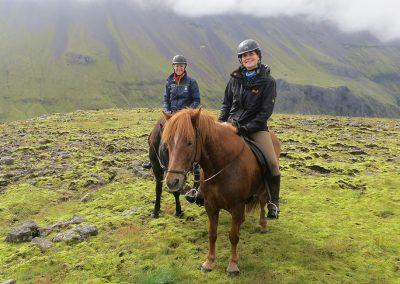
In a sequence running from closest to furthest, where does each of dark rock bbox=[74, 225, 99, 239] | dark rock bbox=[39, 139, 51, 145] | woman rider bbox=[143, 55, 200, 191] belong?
dark rock bbox=[74, 225, 99, 239] → woman rider bbox=[143, 55, 200, 191] → dark rock bbox=[39, 139, 51, 145]

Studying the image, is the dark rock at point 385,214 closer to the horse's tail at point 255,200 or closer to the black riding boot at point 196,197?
the horse's tail at point 255,200

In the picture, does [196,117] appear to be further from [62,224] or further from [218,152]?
[62,224]

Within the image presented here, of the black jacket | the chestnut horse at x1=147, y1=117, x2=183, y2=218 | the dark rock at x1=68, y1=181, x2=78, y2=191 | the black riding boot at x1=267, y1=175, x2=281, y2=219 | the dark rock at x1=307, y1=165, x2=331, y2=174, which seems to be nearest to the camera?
the black jacket

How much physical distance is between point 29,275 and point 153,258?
357 cm

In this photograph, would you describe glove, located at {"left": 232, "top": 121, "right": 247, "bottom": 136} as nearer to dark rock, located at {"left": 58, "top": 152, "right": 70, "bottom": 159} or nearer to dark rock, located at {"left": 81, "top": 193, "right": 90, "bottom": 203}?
dark rock, located at {"left": 81, "top": 193, "right": 90, "bottom": 203}

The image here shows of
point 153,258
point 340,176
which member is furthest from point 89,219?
point 340,176

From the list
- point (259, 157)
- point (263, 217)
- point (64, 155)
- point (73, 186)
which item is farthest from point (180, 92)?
point (64, 155)

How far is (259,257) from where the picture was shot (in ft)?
40.4

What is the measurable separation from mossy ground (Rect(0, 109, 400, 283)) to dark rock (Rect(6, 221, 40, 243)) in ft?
1.22

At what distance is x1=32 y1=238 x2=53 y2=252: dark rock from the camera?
13566 millimetres

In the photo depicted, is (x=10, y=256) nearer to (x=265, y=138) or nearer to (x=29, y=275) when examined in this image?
(x=29, y=275)

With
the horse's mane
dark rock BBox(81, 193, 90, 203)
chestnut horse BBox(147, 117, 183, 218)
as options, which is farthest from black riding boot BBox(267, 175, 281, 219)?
dark rock BBox(81, 193, 90, 203)

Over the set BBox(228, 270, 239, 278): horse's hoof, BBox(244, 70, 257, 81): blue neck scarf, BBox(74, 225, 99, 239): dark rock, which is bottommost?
BBox(74, 225, 99, 239): dark rock

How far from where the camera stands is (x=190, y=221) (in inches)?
605
